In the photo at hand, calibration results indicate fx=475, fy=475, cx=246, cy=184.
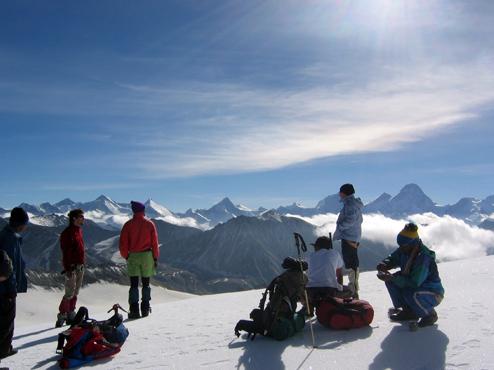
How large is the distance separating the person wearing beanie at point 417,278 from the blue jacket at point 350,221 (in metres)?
3.05

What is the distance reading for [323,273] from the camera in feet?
38.9

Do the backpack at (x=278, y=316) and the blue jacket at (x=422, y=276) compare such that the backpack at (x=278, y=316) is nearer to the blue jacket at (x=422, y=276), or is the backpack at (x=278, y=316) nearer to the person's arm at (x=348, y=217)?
the blue jacket at (x=422, y=276)

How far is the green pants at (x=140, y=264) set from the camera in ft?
48.8

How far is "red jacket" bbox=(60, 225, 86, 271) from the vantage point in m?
14.0

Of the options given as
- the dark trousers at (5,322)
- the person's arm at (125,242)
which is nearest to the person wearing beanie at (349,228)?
the person's arm at (125,242)

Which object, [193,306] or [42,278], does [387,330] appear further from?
[42,278]

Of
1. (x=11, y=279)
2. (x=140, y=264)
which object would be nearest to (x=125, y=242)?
(x=140, y=264)

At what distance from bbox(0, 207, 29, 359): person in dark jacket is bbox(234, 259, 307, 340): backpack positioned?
15.5ft

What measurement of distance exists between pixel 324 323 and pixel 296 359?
219 cm

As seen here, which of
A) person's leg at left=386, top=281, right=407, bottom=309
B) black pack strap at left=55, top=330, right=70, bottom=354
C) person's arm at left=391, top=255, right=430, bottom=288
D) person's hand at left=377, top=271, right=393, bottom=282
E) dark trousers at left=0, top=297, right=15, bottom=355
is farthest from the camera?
person's leg at left=386, top=281, right=407, bottom=309

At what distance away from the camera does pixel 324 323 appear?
36.1 feet

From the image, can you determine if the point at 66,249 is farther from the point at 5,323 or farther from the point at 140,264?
the point at 5,323

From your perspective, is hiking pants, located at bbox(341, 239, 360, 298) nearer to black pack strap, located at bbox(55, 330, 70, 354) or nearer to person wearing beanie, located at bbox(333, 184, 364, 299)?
person wearing beanie, located at bbox(333, 184, 364, 299)

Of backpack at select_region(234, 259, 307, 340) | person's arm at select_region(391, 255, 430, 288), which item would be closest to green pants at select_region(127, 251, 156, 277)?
backpack at select_region(234, 259, 307, 340)
